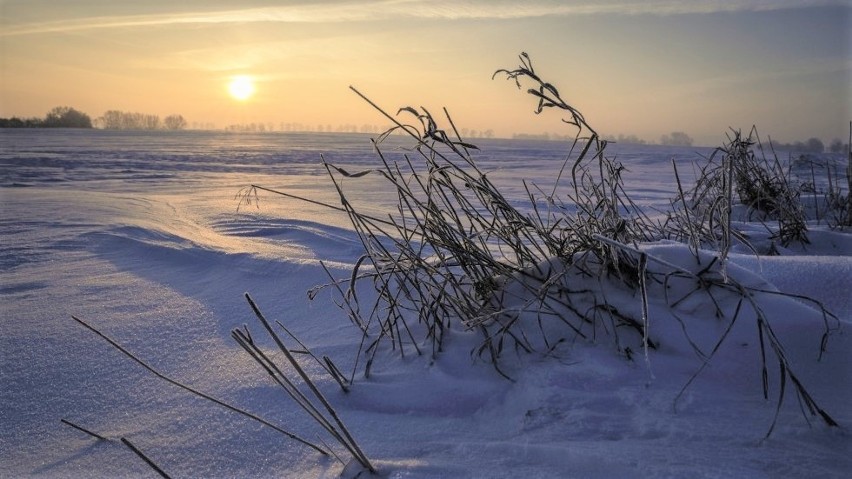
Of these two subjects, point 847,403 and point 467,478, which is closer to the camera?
point 467,478

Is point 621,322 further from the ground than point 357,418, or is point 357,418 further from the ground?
point 621,322

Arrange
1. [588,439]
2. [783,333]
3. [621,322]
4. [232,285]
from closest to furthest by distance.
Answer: [588,439] → [783,333] → [621,322] → [232,285]

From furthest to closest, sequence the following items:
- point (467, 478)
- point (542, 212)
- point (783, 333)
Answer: point (542, 212) → point (783, 333) → point (467, 478)

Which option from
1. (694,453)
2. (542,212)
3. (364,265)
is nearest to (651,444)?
(694,453)

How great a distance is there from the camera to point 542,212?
533cm

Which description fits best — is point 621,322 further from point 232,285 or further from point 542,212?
point 542,212

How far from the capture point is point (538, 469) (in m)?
0.96

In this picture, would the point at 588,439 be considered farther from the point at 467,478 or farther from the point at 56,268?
the point at 56,268

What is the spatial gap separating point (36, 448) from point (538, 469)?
1089mm

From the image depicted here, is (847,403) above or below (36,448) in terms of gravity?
above

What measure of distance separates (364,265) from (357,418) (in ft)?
4.71

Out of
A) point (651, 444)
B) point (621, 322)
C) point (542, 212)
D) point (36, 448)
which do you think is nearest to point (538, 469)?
point (651, 444)

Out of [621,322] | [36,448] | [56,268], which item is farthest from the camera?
[56,268]

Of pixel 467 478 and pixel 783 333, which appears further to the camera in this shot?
pixel 783 333
